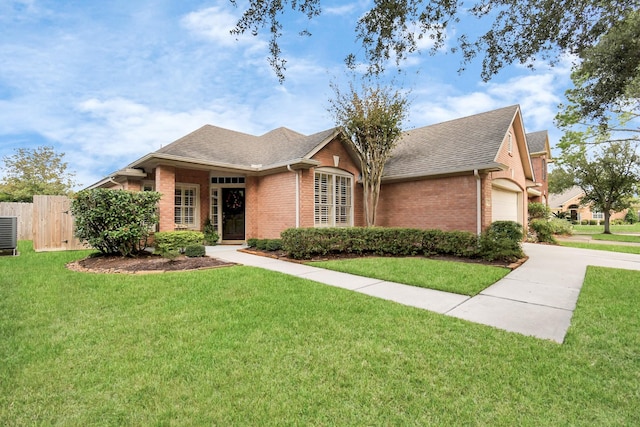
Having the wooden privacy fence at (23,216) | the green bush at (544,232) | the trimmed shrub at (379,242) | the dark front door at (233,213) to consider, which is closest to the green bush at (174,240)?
the trimmed shrub at (379,242)

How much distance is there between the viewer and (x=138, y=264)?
754 centimetres

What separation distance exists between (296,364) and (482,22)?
598cm

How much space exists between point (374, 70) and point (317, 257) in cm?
582

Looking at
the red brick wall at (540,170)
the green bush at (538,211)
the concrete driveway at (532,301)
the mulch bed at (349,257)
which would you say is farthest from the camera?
the red brick wall at (540,170)

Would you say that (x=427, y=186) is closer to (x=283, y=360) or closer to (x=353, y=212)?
(x=353, y=212)

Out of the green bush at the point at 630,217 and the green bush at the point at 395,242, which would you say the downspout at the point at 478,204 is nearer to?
the green bush at the point at 395,242

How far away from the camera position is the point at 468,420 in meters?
2.17

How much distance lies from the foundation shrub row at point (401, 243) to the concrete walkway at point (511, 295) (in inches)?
30.0

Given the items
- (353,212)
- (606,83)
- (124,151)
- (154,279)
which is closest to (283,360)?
(154,279)

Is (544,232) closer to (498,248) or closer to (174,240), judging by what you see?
(498,248)

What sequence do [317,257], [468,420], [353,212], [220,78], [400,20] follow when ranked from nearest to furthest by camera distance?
[468,420] < [400,20] < [317,257] < [220,78] < [353,212]

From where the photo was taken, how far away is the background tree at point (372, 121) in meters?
11.9

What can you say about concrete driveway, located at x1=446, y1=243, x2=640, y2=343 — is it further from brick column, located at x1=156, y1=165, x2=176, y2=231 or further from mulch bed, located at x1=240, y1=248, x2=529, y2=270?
brick column, located at x1=156, y1=165, x2=176, y2=231

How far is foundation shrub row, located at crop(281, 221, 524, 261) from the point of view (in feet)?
29.2
